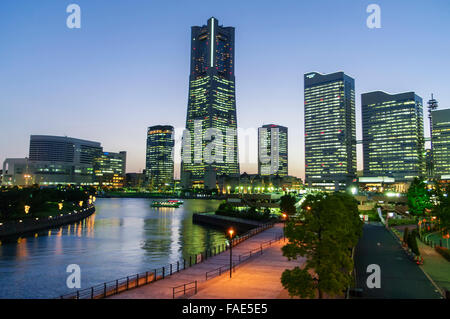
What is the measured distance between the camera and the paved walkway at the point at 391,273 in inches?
1013

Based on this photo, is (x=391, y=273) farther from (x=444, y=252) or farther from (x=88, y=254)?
(x=88, y=254)

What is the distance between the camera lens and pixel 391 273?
32.3m

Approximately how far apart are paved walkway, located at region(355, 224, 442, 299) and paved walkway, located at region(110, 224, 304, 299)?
717 cm

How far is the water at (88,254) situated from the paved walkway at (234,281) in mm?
12654

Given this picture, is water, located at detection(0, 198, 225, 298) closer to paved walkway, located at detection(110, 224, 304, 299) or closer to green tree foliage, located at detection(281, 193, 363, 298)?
paved walkway, located at detection(110, 224, 304, 299)

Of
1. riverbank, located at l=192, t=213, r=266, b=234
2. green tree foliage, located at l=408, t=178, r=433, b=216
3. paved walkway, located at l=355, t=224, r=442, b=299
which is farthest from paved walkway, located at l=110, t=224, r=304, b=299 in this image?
green tree foliage, located at l=408, t=178, r=433, b=216

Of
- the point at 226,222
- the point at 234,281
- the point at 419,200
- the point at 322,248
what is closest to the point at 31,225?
the point at 226,222

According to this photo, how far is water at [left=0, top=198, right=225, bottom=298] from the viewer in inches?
1503

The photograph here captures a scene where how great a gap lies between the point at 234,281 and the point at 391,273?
632 inches
